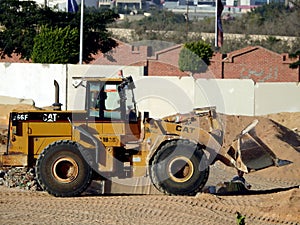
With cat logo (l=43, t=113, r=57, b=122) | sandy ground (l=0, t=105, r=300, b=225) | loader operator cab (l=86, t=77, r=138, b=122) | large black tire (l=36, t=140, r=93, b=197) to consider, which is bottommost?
sandy ground (l=0, t=105, r=300, b=225)

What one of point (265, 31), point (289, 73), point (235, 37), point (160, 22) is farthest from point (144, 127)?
point (160, 22)

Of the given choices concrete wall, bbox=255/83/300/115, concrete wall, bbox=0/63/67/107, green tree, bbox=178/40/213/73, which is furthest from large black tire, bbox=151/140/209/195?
green tree, bbox=178/40/213/73

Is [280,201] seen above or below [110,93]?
below

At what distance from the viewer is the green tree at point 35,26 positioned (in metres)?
43.4

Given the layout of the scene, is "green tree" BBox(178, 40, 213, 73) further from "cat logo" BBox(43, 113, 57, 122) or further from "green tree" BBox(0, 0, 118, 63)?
"cat logo" BBox(43, 113, 57, 122)

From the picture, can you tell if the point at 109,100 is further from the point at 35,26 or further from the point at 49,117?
the point at 35,26

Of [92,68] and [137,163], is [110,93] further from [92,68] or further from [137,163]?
[92,68]

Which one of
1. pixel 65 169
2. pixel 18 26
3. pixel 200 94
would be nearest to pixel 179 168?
pixel 65 169

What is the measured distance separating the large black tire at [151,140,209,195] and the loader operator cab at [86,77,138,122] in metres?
1.01

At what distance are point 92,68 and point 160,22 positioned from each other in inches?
2308

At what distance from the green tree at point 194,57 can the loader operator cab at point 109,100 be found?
2508cm

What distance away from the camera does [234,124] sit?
27.5 metres

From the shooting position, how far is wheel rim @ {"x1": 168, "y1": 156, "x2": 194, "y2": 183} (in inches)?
618

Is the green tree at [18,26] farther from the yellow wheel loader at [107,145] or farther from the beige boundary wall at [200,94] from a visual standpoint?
the yellow wheel loader at [107,145]
